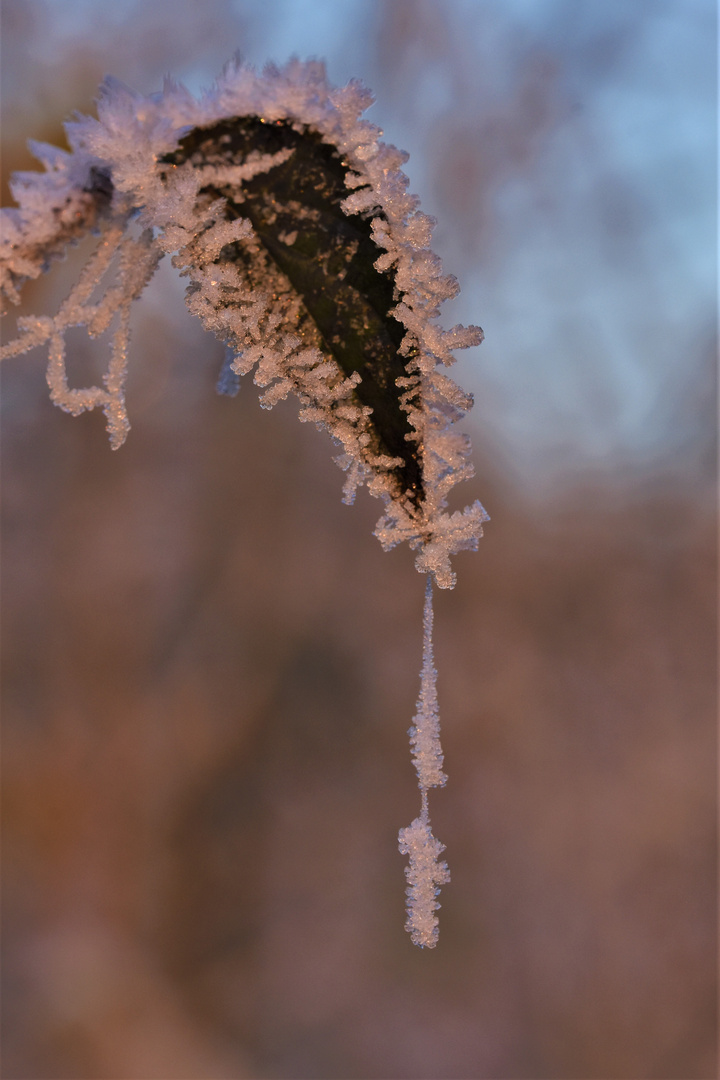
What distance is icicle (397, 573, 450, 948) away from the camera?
20cm

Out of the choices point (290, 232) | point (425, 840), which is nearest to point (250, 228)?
point (290, 232)

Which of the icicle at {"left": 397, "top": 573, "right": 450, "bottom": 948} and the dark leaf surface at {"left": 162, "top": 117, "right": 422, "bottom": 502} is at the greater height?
the dark leaf surface at {"left": 162, "top": 117, "right": 422, "bottom": 502}

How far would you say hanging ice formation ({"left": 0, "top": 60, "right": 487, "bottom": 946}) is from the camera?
13 centimetres

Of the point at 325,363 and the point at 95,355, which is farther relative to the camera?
the point at 95,355

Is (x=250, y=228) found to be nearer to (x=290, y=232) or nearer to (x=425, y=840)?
(x=290, y=232)

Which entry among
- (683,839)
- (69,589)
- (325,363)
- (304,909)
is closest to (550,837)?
(683,839)

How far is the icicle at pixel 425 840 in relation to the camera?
199 mm

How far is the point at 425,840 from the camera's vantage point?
21 cm

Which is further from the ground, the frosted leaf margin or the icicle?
the frosted leaf margin

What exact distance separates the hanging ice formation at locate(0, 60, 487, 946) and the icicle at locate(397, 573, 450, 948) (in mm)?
76

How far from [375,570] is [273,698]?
211mm

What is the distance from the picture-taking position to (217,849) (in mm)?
788

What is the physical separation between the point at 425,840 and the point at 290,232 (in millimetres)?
190

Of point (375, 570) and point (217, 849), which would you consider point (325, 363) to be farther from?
point (217, 849)
